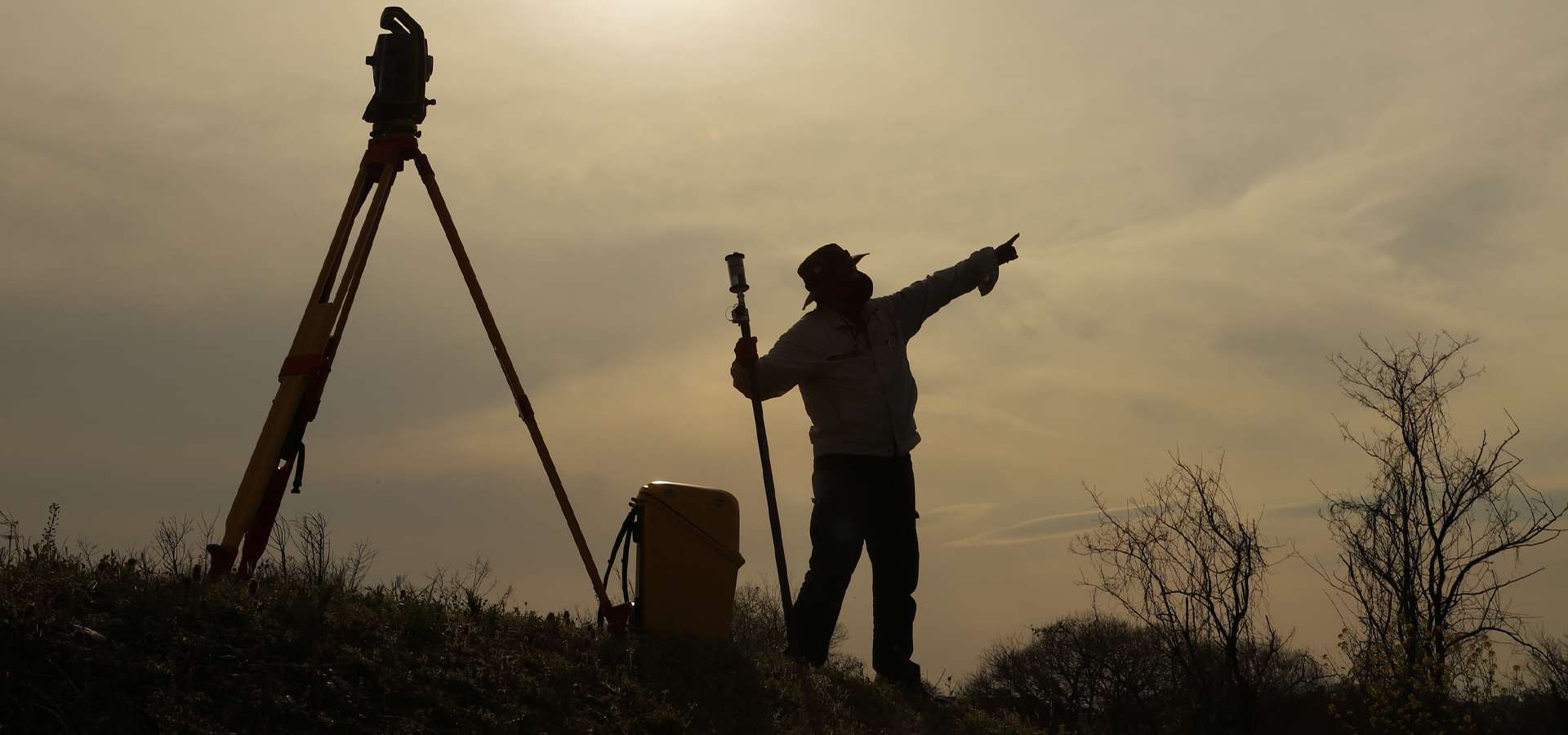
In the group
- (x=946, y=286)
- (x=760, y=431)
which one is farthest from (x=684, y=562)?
(x=946, y=286)

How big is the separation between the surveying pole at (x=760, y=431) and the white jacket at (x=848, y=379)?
67 millimetres

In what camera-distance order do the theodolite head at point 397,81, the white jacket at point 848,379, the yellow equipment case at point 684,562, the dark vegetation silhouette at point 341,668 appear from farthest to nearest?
the white jacket at point 848,379
the yellow equipment case at point 684,562
the theodolite head at point 397,81
the dark vegetation silhouette at point 341,668

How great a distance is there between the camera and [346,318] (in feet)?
14.6

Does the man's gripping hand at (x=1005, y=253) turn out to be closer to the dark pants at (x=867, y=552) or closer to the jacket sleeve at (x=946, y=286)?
the jacket sleeve at (x=946, y=286)

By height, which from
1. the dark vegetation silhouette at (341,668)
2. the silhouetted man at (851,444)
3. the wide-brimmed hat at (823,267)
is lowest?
the dark vegetation silhouette at (341,668)

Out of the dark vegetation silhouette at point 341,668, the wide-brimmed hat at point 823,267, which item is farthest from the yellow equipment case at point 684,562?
the wide-brimmed hat at point 823,267

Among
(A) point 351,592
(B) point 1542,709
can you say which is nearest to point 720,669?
(A) point 351,592

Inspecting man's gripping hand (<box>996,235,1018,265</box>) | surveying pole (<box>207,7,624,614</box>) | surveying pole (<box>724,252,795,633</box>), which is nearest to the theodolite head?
surveying pole (<box>207,7,624,614</box>)

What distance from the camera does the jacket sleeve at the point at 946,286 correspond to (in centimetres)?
623

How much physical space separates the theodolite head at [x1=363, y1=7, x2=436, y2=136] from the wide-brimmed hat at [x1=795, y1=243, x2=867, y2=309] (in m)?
2.29

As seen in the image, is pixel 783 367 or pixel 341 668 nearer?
pixel 341 668

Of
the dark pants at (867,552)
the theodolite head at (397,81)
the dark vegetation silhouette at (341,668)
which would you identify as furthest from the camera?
the dark pants at (867,552)

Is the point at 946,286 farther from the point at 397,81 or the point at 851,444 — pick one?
the point at 397,81

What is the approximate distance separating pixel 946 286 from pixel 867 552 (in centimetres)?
170
